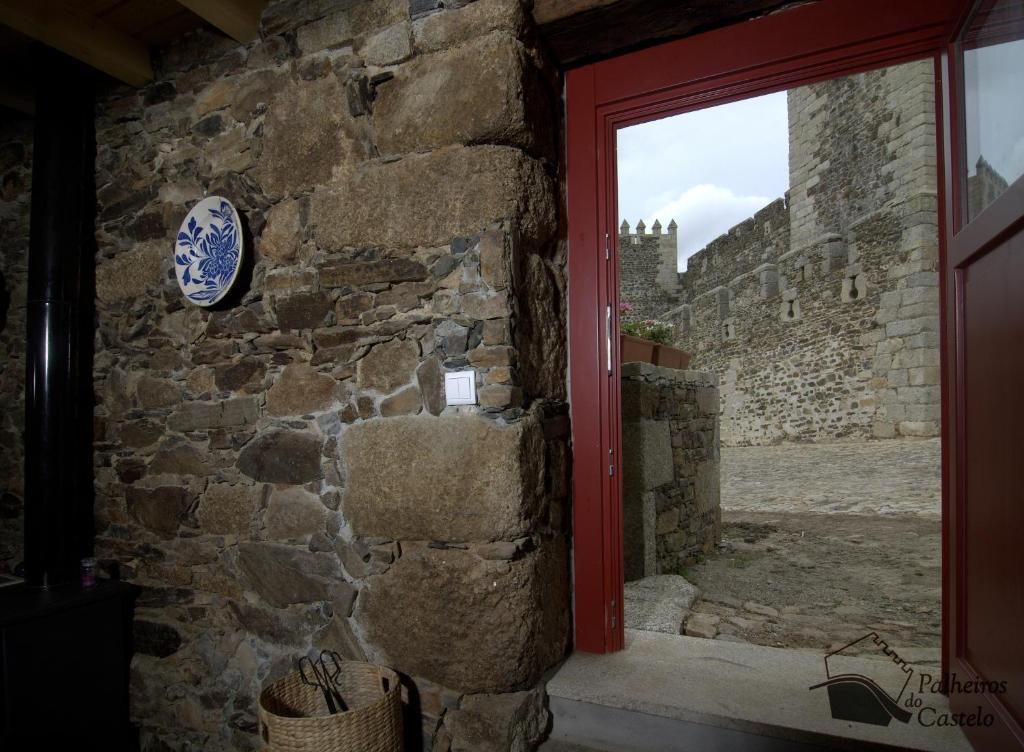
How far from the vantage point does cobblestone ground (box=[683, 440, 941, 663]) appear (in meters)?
2.82

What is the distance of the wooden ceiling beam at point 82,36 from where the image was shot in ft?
6.48

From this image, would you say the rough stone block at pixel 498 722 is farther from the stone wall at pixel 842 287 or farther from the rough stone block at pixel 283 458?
the stone wall at pixel 842 287

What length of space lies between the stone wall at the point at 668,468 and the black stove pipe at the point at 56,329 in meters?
2.74

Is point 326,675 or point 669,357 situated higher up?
point 669,357

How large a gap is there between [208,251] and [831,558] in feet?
14.2

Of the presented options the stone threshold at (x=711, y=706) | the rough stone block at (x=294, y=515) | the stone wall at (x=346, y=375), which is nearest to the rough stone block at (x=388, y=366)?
the stone wall at (x=346, y=375)

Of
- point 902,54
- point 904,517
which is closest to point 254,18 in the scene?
point 902,54

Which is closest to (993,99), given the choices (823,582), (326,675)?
(326,675)

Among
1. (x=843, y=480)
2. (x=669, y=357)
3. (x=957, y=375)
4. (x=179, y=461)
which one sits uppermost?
(x=669, y=357)

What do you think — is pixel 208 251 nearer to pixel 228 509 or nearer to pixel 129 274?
pixel 129 274

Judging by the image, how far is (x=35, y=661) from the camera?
197 cm

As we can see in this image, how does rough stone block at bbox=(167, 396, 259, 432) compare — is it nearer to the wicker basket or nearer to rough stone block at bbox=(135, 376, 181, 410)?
rough stone block at bbox=(135, 376, 181, 410)

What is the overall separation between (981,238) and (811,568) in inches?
124

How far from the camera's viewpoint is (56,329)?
2.28 meters
